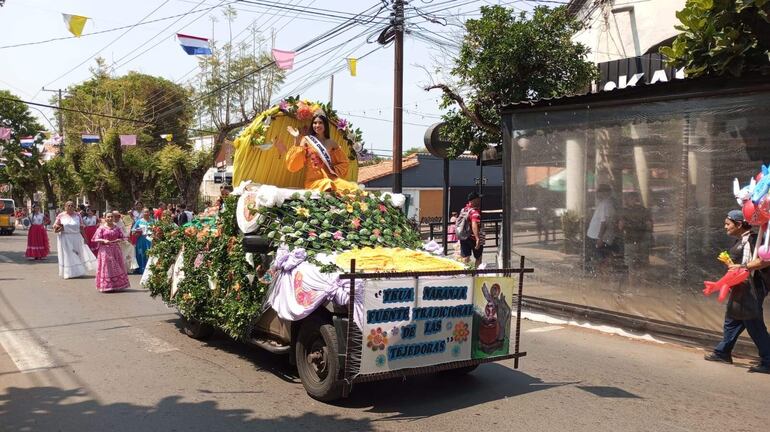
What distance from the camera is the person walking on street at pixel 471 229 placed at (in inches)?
467

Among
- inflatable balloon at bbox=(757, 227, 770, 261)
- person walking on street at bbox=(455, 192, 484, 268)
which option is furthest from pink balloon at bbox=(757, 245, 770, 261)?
person walking on street at bbox=(455, 192, 484, 268)

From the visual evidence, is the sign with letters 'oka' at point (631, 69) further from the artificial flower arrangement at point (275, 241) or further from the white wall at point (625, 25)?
the artificial flower arrangement at point (275, 241)

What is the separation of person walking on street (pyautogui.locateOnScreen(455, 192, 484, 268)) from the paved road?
3.65 metres

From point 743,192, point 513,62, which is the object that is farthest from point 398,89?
point 743,192

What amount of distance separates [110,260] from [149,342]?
16.8ft

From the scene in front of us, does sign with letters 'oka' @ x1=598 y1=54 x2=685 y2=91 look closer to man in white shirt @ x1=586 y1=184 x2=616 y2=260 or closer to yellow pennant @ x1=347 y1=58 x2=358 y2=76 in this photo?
man in white shirt @ x1=586 y1=184 x2=616 y2=260

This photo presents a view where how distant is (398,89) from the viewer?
14.2 m

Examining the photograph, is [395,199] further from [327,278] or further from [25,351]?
[25,351]

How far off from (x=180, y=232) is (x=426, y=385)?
402cm

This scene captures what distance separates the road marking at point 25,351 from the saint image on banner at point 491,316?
434cm

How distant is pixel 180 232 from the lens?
8.17 metres

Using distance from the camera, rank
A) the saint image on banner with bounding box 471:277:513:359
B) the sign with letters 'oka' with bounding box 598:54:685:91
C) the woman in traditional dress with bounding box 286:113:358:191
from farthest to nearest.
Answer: the sign with letters 'oka' with bounding box 598:54:685:91
the woman in traditional dress with bounding box 286:113:358:191
the saint image on banner with bounding box 471:277:513:359

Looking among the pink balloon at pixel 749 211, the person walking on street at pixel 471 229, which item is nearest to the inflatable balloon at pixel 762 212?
the pink balloon at pixel 749 211

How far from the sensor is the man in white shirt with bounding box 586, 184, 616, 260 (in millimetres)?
8680
